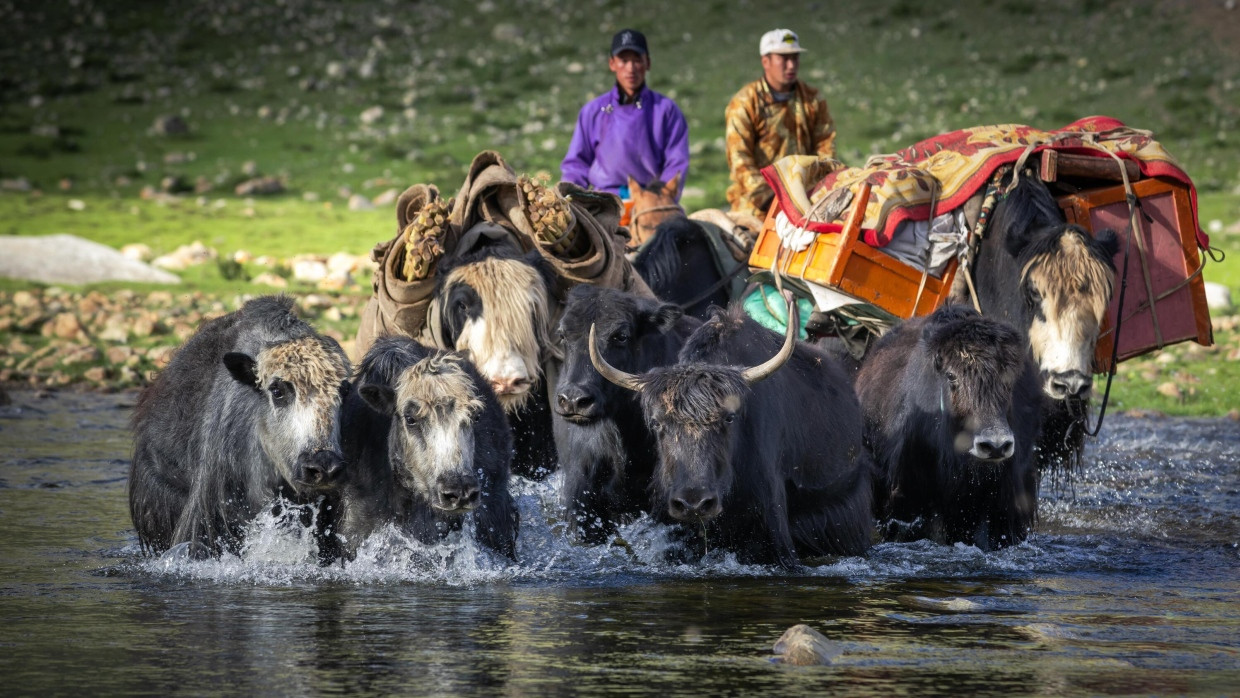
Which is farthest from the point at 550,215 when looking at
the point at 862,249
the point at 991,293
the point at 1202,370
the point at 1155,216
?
the point at 1202,370

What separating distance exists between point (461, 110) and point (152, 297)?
12.0 meters

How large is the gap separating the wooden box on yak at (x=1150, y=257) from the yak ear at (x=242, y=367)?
3867mm

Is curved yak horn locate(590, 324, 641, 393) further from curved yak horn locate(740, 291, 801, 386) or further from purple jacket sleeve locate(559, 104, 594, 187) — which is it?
purple jacket sleeve locate(559, 104, 594, 187)

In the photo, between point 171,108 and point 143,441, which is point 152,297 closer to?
point 143,441

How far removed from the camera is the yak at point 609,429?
6.84 metres

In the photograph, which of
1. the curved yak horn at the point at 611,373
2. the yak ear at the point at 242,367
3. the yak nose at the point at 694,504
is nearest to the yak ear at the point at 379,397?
the yak ear at the point at 242,367

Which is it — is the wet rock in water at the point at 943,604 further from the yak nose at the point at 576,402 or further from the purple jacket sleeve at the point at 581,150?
the purple jacket sleeve at the point at 581,150

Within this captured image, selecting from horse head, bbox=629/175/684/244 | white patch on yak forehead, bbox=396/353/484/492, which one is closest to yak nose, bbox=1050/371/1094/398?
white patch on yak forehead, bbox=396/353/484/492

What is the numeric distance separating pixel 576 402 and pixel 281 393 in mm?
1155

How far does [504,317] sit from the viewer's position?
7.05 m

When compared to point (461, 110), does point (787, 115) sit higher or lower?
lower

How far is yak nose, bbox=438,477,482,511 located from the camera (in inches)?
235

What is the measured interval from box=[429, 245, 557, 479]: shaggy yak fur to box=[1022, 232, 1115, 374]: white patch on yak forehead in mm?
2137

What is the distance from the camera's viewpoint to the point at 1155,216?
25.8 ft
